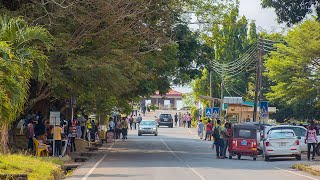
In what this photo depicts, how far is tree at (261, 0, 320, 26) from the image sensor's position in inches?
1003

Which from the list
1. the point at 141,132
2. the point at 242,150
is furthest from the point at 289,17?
the point at 141,132

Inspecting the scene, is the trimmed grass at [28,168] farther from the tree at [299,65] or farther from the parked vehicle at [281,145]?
the tree at [299,65]

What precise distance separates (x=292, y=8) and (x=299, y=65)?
1303 inches

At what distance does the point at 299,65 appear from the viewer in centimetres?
5809

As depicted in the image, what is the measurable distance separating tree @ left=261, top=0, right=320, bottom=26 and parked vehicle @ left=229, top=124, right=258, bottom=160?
10100mm

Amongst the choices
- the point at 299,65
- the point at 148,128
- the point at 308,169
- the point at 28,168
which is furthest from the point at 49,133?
the point at 148,128

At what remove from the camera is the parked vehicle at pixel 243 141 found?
1363 inches

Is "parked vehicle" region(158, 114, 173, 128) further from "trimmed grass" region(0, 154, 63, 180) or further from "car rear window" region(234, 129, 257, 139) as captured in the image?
"trimmed grass" region(0, 154, 63, 180)

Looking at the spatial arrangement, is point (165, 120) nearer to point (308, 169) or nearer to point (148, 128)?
point (148, 128)

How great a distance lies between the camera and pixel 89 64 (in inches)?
1141

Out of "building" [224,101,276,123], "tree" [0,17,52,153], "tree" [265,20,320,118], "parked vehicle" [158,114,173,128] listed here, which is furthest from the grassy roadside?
"parked vehicle" [158,114,173,128]

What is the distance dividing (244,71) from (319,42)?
36.7m

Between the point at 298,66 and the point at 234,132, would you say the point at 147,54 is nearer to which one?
the point at 234,132

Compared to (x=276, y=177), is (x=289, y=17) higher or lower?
higher
